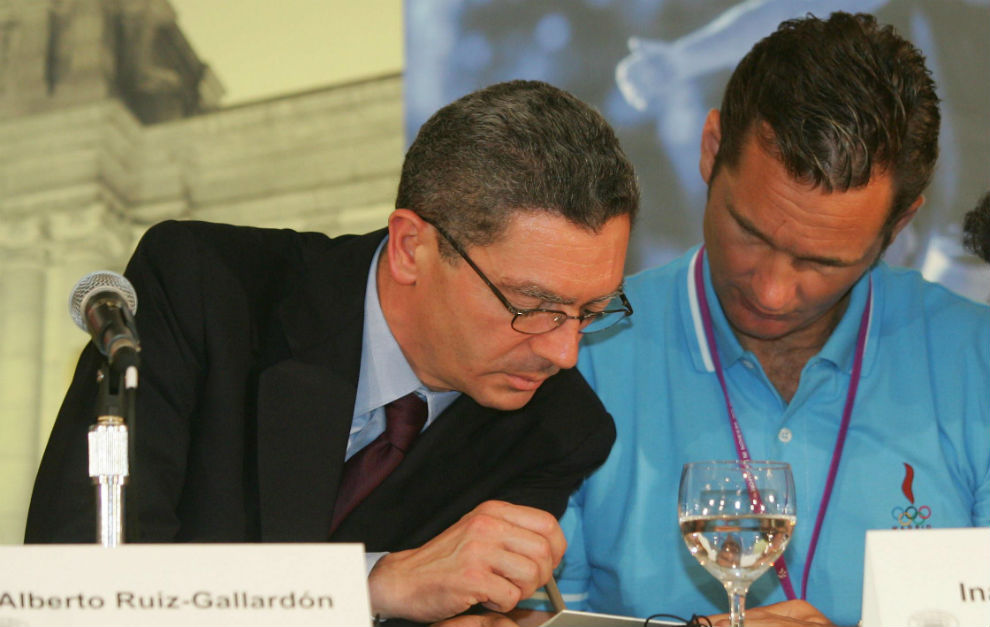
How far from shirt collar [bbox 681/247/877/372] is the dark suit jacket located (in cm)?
35

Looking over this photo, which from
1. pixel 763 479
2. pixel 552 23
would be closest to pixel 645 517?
pixel 763 479

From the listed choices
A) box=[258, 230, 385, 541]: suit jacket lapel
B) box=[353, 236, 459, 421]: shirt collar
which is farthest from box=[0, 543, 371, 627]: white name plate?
box=[353, 236, 459, 421]: shirt collar

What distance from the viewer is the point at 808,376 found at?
2.22 meters

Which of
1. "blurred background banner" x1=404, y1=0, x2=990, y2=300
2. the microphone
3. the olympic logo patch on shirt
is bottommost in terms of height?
the olympic logo patch on shirt

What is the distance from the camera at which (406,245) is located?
1.94 metres

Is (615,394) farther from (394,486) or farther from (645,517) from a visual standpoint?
(394,486)

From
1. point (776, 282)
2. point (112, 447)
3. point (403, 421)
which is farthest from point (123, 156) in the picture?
point (112, 447)

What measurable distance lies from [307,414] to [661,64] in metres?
1.69

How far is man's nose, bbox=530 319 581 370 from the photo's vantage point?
5.90ft

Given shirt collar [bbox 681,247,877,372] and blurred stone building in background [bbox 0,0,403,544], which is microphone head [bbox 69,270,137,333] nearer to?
shirt collar [bbox 681,247,877,372]

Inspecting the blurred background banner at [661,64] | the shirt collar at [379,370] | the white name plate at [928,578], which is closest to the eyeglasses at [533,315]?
the shirt collar at [379,370]

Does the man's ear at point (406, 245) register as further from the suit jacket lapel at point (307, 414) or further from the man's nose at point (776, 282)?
the man's nose at point (776, 282)

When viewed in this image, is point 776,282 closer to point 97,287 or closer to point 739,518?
point 739,518

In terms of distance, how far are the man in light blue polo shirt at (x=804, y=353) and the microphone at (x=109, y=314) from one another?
3.79 feet
